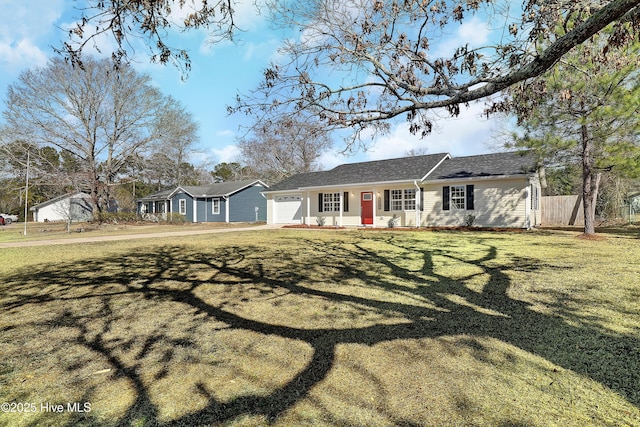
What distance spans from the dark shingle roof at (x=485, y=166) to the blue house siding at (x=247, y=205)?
18.2 metres

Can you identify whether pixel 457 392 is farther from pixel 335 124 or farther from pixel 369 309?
pixel 335 124

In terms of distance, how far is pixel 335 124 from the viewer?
540 cm

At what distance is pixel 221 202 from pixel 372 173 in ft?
52.4

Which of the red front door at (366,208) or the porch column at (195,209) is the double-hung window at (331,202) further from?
the porch column at (195,209)

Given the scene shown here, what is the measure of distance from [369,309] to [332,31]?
4498 millimetres

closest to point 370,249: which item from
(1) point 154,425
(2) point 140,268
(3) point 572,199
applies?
(2) point 140,268

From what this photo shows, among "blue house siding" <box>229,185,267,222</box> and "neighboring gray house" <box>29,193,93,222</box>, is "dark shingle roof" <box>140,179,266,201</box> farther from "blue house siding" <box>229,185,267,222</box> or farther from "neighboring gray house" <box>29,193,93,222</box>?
"neighboring gray house" <box>29,193,93,222</box>

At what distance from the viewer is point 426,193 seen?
18734 millimetres

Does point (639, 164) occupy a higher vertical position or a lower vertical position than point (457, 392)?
higher

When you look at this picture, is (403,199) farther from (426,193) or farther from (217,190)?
(217,190)

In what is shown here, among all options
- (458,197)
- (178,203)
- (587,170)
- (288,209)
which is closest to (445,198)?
(458,197)

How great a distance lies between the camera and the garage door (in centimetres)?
2464

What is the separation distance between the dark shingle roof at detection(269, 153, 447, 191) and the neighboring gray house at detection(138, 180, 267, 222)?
20.1 ft

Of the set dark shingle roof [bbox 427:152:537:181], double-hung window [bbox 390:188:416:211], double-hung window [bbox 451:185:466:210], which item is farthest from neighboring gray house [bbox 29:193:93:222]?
double-hung window [bbox 451:185:466:210]
